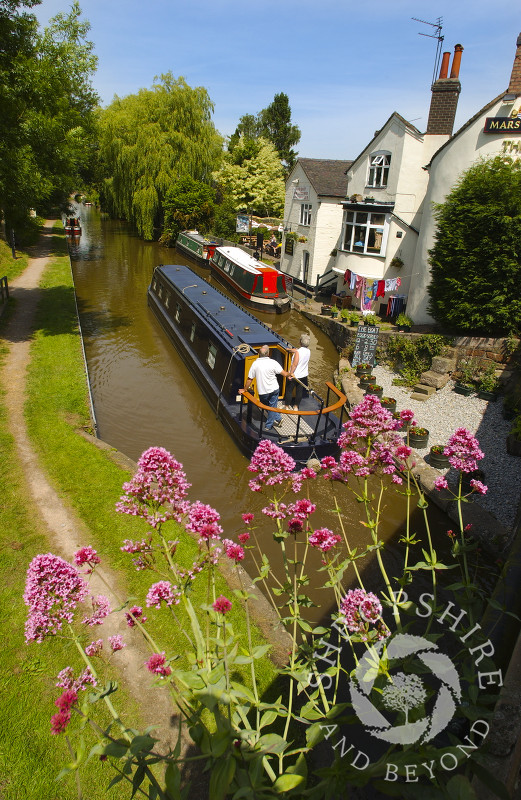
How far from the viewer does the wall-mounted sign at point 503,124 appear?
1293 centimetres

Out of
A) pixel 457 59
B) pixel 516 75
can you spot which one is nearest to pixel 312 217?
pixel 457 59

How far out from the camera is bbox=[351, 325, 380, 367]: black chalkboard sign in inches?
547

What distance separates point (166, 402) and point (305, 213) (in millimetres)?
16709

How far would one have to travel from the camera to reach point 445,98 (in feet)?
56.2

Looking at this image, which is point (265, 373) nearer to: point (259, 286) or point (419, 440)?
point (419, 440)

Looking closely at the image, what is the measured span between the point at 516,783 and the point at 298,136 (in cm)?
8430

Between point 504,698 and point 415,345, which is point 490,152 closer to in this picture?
point 415,345

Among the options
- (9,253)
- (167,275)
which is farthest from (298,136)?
(167,275)

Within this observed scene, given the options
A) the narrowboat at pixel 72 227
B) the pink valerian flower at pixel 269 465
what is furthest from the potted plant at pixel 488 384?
the narrowboat at pixel 72 227

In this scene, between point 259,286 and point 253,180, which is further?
point 253,180

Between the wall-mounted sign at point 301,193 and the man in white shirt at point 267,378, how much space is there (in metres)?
18.6

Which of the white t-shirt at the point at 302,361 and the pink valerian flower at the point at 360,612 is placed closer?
the pink valerian flower at the point at 360,612

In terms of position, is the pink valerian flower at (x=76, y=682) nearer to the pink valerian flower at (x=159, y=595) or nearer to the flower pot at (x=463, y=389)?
the pink valerian flower at (x=159, y=595)

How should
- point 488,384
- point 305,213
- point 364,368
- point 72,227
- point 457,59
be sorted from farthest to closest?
point 72,227, point 305,213, point 457,59, point 364,368, point 488,384
